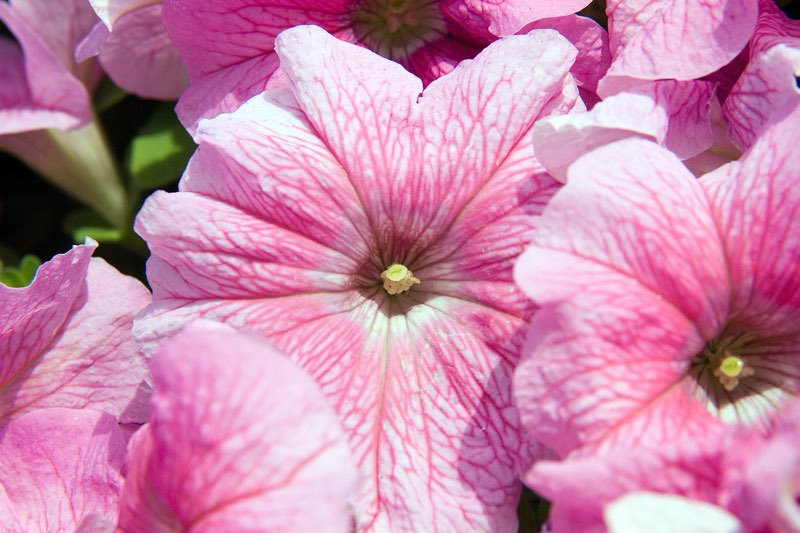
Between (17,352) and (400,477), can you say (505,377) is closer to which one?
(400,477)

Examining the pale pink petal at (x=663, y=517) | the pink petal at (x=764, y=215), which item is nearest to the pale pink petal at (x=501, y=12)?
the pink petal at (x=764, y=215)

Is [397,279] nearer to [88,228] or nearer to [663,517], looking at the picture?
[663,517]

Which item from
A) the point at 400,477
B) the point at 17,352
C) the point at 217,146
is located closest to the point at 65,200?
the point at 17,352

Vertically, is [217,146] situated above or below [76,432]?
above

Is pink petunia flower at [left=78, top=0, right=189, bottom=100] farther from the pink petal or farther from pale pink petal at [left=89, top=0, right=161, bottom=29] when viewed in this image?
the pink petal

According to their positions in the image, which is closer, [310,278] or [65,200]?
[310,278]

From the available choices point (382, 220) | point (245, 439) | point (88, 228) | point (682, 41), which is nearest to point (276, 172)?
point (382, 220)
